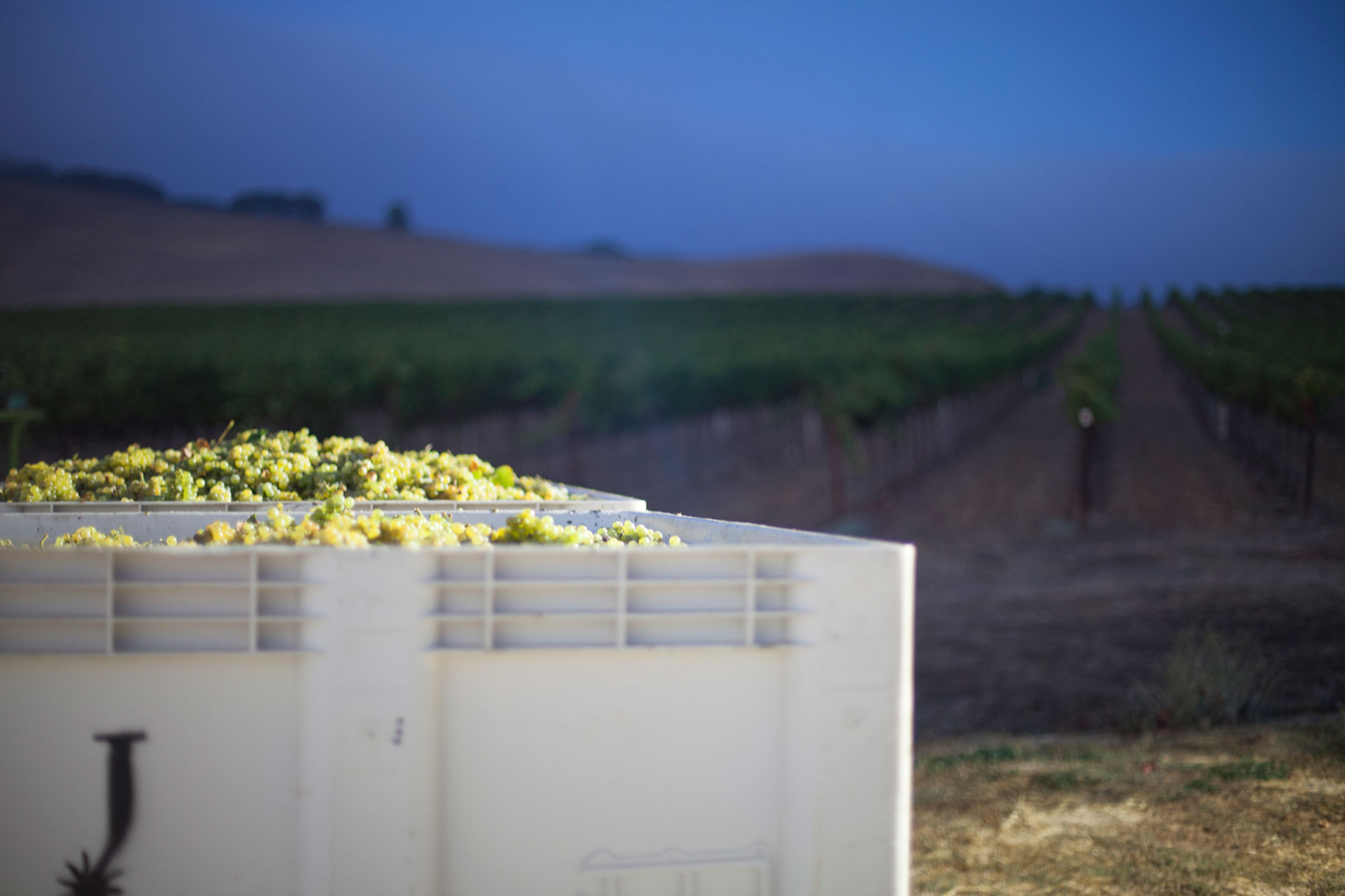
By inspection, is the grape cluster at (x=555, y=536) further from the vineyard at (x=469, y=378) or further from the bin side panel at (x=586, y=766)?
the vineyard at (x=469, y=378)

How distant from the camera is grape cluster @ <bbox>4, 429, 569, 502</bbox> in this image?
4336 millimetres

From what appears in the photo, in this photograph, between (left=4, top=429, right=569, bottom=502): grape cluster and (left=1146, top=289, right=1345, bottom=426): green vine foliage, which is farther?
(left=1146, top=289, right=1345, bottom=426): green vine foliage

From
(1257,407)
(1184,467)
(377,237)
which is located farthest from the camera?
(377,237)

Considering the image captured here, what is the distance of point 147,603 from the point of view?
233cm

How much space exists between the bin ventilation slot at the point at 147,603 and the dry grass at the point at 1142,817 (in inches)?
123

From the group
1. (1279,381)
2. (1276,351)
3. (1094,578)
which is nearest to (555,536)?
(1094,578)

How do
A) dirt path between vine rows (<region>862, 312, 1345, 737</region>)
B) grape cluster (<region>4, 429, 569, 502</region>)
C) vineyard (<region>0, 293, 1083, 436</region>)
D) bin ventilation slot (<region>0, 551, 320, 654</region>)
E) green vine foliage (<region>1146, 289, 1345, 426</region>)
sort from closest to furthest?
bin ventilation slot (<region>0, 551, 320, 654</region>) < grape cluster (<region>4, 429, 569, 502</region>) < dirt path between vine rows (<region>862, 312, 1345, 737</region>) < green vine foliage (<region>1146, 289, 1345, 426</region>) < vineyard (<region>0, 293, 1083, 436</region>)

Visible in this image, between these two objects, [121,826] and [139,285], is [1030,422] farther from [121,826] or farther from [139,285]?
[139,285]

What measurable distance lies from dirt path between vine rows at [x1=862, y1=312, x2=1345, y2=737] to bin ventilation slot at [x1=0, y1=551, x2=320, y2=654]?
21.1 ft

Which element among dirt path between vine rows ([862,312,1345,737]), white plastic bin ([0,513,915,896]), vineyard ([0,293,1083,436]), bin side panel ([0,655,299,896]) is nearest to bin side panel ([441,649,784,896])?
white plastic bin ([0,513,915,896])

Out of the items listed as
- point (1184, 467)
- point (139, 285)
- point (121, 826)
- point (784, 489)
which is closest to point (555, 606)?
point (121, 826)

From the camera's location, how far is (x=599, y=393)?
23.1 metres

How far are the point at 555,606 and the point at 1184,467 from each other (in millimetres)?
21657

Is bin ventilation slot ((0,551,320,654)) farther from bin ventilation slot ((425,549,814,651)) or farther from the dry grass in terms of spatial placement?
the dry grass
